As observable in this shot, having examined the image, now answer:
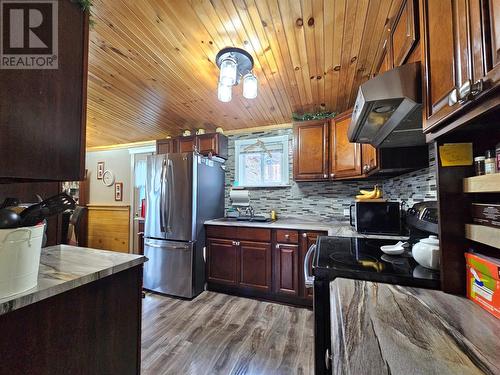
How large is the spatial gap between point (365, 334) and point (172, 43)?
194 cm

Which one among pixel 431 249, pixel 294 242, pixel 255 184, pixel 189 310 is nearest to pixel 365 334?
pixel 431 249

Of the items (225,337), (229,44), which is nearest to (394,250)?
(225,337)

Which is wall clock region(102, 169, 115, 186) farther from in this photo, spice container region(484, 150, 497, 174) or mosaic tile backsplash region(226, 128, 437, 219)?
spice container region(484, 150, 497, 174)

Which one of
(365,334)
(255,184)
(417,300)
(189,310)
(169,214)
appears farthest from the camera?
(255,184)

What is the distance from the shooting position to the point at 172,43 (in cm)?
154

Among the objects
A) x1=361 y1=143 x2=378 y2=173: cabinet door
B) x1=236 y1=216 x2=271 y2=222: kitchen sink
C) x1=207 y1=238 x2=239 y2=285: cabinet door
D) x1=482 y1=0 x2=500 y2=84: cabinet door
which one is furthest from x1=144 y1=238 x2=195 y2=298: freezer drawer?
x1=482 y1=0 x2=500 y2=84: cabinet door

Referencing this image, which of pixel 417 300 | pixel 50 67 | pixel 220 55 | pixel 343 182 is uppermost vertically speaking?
pixel 220 55

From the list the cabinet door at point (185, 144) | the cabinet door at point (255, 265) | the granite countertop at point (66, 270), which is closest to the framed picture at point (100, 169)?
the cabinet door at point (185, 144)

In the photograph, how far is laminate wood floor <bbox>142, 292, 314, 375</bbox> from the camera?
4.87 feet

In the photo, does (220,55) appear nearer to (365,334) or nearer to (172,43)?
(172,43)

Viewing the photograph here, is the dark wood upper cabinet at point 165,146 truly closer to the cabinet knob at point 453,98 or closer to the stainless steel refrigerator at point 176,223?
the stainless steel refrigerator at point 176,223

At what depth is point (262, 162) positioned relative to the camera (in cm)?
321

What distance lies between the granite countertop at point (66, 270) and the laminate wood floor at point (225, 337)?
0.97 m

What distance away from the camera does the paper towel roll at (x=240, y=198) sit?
3.16m
